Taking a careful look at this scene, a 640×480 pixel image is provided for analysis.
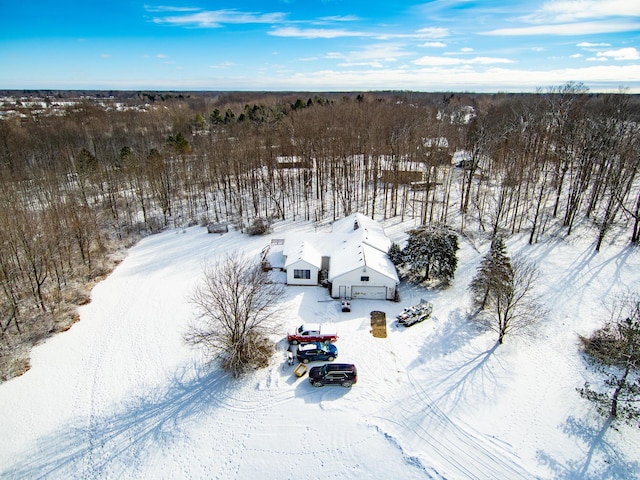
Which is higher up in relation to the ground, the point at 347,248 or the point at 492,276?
the point at 492,276

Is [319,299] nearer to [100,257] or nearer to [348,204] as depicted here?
[348,204]

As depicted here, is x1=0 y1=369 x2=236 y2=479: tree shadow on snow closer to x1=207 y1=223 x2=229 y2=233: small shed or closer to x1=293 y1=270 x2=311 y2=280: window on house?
x1=293 y1=270 x2=311 y2=280: window on house

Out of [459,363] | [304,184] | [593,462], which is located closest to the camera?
[593,462]

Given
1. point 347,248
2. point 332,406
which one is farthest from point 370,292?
point 332,406

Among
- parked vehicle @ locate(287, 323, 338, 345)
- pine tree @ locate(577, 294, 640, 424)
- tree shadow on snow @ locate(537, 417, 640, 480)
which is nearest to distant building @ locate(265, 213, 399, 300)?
parked vehicle @ locate(287, 323, 338, 345)

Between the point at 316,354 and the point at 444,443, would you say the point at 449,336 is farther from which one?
the point at 316,354

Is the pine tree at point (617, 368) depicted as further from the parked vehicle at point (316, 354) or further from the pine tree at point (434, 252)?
the parked vehicle at point (316, 354)

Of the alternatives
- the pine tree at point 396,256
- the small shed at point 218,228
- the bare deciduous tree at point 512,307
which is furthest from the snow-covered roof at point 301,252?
the bare deciduous tree at point 512,307
